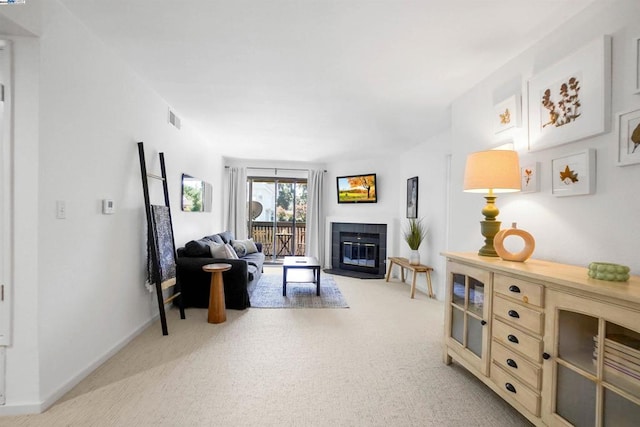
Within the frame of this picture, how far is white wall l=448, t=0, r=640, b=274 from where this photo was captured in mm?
1524

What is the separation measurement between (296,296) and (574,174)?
3426 mm

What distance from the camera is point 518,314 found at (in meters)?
1.67

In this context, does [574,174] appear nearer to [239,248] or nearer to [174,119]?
[174,119]

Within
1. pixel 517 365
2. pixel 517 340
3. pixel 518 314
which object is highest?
pixel 518 314

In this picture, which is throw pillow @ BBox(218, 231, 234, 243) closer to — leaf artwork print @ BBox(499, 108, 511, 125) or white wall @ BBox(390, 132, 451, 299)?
white wall @ BBox(390, 132, 451, 299)

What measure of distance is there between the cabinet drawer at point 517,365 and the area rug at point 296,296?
2221 mm

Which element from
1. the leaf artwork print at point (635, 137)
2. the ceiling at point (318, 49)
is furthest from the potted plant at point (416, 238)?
the leaf artwork print at point (635, 137)

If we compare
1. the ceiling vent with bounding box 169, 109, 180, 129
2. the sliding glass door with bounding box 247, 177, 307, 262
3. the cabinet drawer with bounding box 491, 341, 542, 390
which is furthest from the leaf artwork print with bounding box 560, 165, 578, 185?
the sliding glass door with bounding box 247, 177, 307, 262

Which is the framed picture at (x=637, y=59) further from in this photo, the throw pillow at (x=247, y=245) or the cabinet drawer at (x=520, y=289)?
the throw pillow at (x=247, y=245)

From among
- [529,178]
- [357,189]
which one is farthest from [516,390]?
[357,189]

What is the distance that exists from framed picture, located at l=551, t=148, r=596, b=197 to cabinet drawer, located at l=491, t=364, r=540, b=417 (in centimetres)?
116

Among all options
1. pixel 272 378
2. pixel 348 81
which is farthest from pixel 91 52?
pixel 272 378

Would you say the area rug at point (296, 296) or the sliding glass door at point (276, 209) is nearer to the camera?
the area rug at point (296, 296)

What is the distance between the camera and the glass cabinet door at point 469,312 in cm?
195
